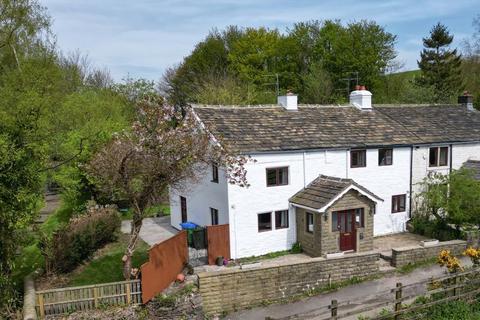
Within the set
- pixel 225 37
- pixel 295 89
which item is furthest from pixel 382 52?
pixel 225 37

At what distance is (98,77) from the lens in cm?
6306

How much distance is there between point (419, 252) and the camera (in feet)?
64.8

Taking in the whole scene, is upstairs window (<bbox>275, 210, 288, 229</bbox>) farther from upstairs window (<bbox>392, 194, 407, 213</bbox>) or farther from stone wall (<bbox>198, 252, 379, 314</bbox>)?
upstairs window (<bbox>392, 194, 407, 213</bbox>)

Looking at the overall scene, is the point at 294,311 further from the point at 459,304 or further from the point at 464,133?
the point at 464,133

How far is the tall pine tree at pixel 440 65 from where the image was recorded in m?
56.1

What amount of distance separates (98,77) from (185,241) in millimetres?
51057

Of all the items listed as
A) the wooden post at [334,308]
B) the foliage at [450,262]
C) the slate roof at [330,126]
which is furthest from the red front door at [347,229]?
the wooden post at [334,308]

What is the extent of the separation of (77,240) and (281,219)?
9872 mm

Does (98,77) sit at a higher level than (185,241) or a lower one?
higher

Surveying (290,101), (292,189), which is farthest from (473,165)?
(292,189)

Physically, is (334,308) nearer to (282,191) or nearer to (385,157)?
(282,191)

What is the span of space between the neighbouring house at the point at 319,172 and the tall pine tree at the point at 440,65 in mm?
31199

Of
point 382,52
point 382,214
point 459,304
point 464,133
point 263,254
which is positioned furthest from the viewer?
point 382,52

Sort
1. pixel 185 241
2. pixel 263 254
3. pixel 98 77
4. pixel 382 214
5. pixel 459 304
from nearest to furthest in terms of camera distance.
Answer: pixel 459 304 < pixel 185 241 < pixel 263 254 < pixel 382 214 < pixel 98 77
